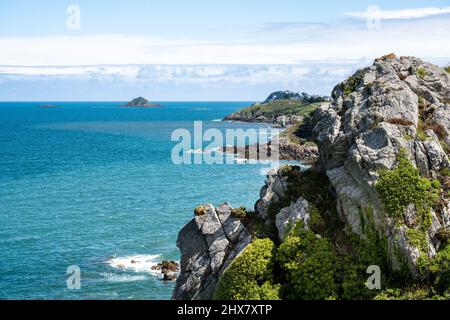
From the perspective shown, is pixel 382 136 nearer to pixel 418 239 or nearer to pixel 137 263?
pixel 418 239

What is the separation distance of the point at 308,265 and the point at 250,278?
282cm

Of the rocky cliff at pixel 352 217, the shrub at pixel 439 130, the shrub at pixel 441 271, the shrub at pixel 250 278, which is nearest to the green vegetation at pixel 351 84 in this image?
the rocky cliff at pixel 352 217

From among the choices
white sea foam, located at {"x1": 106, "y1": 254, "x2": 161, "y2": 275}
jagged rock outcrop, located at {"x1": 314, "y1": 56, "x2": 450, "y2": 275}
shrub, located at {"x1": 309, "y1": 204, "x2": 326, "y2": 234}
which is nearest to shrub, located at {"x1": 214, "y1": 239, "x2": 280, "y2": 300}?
shrub, located at {"x1": 309, "y1": 204, "x2": 326, "y2": 234}

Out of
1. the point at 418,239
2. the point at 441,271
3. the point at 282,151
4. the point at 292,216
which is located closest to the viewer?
the point at 441,271

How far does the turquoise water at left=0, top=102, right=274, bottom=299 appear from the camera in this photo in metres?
42.8

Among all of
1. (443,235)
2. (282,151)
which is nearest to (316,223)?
(443,235)

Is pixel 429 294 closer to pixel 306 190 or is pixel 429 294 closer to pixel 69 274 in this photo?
pixel 306 190

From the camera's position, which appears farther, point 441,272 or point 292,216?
point 292,216

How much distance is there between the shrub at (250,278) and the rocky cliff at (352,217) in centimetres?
5

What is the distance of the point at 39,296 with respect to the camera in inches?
1604

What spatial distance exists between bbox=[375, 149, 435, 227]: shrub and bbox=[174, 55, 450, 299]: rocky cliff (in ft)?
0.14

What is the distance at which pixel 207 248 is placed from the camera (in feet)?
95.6
